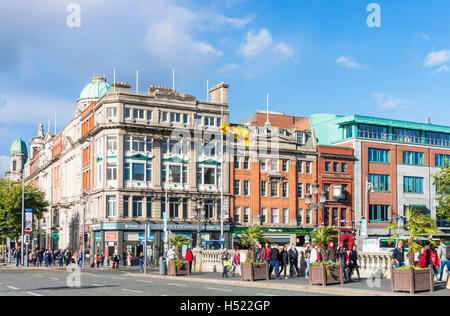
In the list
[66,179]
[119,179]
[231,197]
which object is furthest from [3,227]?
[231,197]

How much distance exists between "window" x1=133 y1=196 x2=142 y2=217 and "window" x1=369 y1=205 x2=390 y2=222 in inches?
1113

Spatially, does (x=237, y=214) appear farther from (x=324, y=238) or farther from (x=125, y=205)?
(x=324, y=238)

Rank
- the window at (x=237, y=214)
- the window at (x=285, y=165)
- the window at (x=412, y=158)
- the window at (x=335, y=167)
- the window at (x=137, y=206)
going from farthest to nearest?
the window at (x=412, y=158) < the window at (x=335, y=167) < the window at (x=285, y=165) < the window at (x=237, y=214) < the window at (x=137, y=206)

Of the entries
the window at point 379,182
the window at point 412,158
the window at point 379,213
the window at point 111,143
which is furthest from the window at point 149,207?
the window at point 412,158

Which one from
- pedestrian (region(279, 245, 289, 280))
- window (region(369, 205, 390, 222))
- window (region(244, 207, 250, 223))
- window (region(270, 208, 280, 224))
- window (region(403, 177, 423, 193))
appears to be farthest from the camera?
window (region(403, 177, 423, 193))

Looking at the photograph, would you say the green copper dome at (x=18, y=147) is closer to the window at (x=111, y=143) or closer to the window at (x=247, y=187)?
the window at (x=111, y=143)

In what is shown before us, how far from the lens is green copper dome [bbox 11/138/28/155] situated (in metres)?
182

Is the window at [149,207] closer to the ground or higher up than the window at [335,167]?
closer to the ground

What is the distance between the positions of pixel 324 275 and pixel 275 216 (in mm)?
45132

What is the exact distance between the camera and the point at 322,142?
81000 mm

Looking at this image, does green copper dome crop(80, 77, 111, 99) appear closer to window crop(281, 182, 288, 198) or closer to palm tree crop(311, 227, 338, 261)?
window crop(281, 182, 288, 198)

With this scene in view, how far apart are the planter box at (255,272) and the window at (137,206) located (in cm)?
3433

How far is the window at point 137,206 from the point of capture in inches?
2579

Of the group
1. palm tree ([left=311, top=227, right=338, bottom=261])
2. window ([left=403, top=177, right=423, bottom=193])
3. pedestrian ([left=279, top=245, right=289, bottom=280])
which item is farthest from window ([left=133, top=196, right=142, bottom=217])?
palm tree ([left=311, top=227, right=338, bottom=261])
